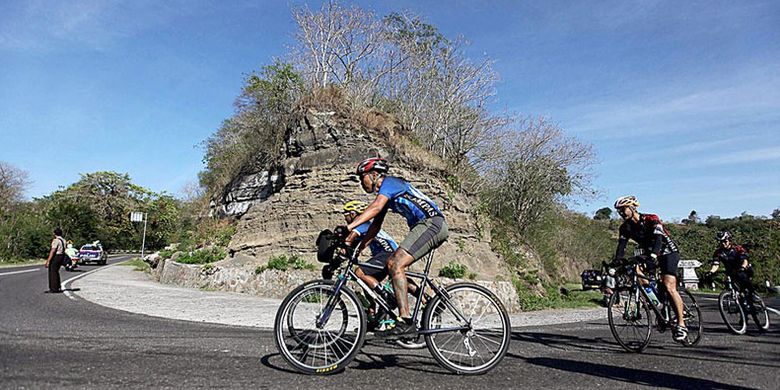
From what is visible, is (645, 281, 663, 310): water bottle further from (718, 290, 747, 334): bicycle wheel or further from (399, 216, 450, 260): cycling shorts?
(399, 216, 450, 260): cycling shorts

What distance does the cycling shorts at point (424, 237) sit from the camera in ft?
17.0

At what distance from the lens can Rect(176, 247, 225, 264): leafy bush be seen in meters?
18.0

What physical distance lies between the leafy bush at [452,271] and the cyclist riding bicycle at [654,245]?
6952mm

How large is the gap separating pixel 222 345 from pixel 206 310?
5125mm

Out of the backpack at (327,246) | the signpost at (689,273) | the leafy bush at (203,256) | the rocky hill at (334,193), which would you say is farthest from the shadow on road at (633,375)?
the signpost at (689,273)

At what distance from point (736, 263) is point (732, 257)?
0.48 ft

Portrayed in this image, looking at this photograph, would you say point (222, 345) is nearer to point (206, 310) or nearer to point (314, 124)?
point (206, 310)

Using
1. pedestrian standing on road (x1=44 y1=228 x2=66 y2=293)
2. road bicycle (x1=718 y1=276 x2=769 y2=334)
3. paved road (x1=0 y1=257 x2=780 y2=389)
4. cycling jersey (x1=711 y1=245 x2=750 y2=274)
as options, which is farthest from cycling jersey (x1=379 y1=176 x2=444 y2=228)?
pedestrian standing on road (x1=44 y1=228 x2=66 y2=293)

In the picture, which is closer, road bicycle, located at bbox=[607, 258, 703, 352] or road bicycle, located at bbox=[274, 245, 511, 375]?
road bicycle, located at bbox=[274, 245, 511, 375]

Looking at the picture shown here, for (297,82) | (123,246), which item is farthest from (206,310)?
(123,246)

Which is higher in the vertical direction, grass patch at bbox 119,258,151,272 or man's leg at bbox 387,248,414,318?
man's leg at bbox 387,248,414,318

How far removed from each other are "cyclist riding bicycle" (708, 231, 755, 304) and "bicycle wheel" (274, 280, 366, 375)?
833cm

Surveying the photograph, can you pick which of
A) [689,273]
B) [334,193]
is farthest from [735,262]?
[689,273]

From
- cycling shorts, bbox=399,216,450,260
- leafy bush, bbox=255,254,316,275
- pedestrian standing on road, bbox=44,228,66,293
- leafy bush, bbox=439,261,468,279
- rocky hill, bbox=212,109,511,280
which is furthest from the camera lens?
rocky hill, bbox=212,109,511,280
